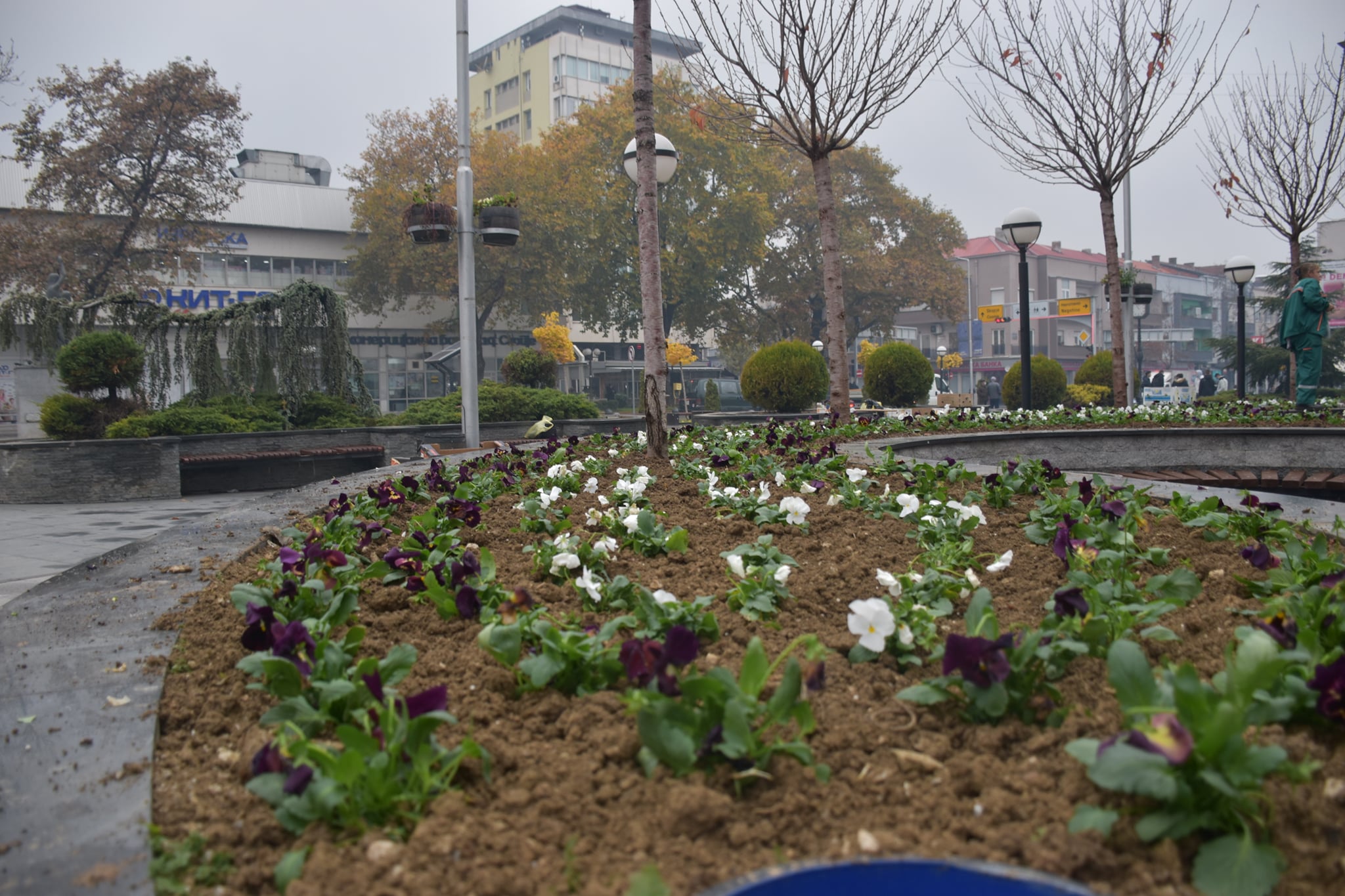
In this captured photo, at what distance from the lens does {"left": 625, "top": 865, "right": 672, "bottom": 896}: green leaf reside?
134 centimetres

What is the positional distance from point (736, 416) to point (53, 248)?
24.0 m

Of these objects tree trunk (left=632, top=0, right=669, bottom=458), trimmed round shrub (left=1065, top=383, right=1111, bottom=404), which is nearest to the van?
trimmed round shrub (left=1065, top=383, right=1111, bottom=404)

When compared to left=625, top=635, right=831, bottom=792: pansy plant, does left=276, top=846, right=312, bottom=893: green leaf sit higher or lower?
lower

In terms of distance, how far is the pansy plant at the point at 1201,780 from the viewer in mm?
1359

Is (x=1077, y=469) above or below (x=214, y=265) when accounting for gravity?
below

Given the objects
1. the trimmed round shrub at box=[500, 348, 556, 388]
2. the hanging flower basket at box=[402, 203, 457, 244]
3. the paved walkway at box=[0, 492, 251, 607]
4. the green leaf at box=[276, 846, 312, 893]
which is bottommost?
the paved walkway at box=[0, 492, 251, 607]

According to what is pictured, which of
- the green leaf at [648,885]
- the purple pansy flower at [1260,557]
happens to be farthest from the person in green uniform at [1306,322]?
the green leaf at [648,885]

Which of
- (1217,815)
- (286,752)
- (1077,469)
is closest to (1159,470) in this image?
(1077,469)

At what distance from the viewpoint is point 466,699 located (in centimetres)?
221

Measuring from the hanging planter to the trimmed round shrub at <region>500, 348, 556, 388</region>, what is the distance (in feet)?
13.6

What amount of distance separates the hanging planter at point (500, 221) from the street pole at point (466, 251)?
280mm

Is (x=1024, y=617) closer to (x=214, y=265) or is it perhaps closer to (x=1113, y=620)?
(x=1113, y=620)

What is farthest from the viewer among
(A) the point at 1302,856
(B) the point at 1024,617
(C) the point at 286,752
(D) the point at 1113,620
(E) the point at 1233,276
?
(E) the point at 1233,276

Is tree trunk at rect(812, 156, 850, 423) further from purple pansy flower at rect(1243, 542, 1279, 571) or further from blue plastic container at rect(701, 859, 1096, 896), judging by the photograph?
blue plastic container at rect(701, 859, 1096, 896)
